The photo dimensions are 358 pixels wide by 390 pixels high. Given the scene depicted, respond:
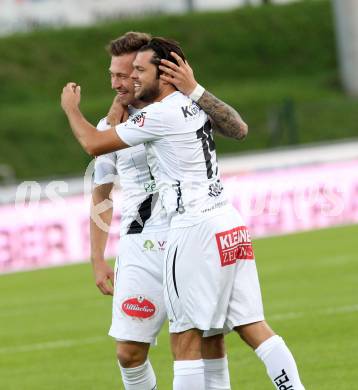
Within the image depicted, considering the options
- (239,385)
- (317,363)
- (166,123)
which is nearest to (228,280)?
(166,123)

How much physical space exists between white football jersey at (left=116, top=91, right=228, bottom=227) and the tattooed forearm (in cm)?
6

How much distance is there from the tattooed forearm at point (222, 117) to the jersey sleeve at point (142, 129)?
30 cm

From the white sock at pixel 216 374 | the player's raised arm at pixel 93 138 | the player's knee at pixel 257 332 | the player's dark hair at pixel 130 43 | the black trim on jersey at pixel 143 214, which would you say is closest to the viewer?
the player's raised arm at pixel 93 138

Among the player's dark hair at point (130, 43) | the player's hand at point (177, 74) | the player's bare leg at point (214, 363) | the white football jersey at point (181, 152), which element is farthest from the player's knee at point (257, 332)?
the player's dark hair at point (130, 43)

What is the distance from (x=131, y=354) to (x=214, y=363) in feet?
1.77

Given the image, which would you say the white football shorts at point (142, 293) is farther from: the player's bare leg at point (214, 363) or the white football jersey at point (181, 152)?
the white football jersey at point (181, 152)

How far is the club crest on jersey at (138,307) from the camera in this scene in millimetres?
7562

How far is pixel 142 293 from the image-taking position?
7.57 meters

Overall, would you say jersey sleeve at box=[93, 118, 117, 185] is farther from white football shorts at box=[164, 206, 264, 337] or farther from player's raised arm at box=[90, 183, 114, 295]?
white football shorts at box=[164, 206, 264, 337]

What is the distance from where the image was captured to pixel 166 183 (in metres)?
7.06

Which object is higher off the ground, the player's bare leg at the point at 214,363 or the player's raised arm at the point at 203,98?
the player's raised arm at the point at 203,98

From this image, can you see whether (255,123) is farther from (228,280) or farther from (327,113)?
(228,280)

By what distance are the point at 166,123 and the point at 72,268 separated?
12.1 meters

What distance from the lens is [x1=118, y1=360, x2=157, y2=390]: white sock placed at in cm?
766
